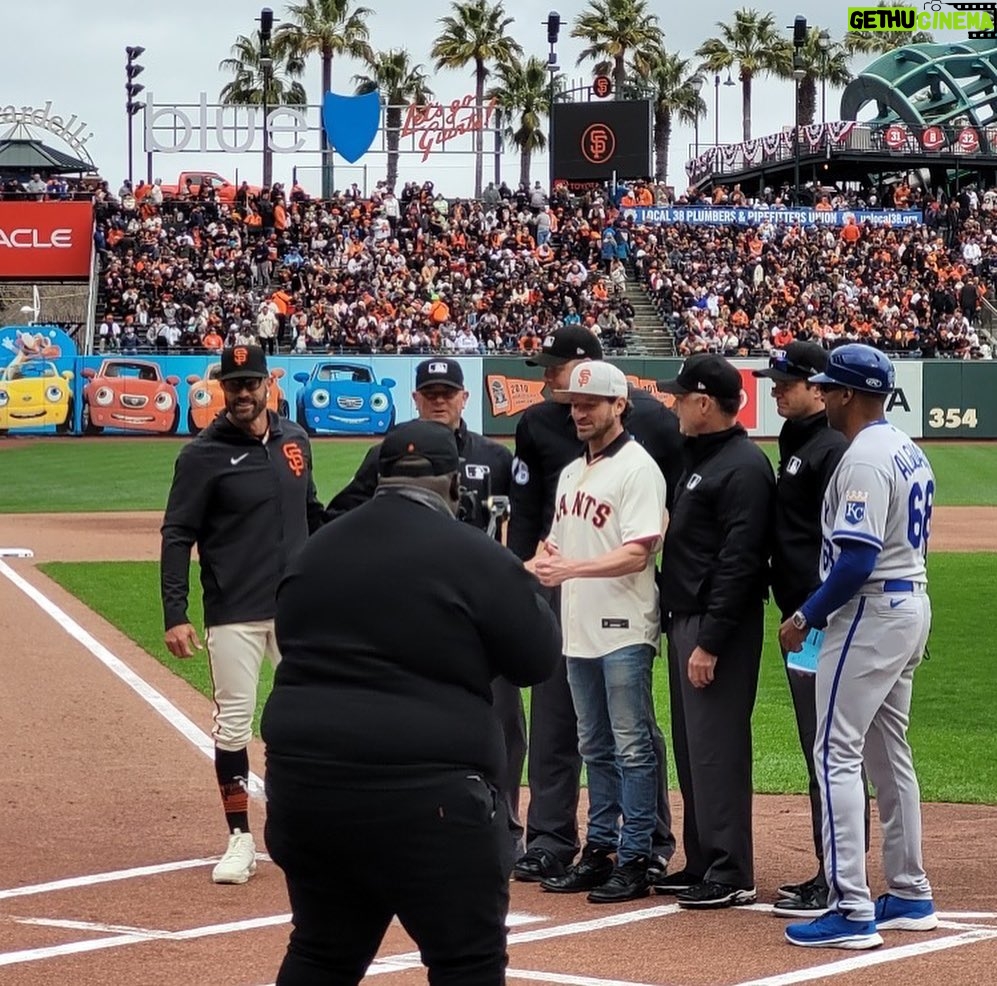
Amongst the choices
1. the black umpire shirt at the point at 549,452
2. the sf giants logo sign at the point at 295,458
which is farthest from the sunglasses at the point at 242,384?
the black umpire shirt at the point at 549,452

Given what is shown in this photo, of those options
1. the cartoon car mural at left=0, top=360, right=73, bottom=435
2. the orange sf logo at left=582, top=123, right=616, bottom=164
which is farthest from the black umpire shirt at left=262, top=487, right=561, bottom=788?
the orange sf logo at left=582, top=123, right=616, bottom=164

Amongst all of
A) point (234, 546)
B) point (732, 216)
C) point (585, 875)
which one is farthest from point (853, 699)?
point (732, 216)

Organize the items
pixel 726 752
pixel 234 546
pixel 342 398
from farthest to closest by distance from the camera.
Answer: pixel 342 398
pixel 234 546
pixel 726 752

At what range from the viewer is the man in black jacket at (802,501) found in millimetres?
6305

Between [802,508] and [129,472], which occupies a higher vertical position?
[802,508]

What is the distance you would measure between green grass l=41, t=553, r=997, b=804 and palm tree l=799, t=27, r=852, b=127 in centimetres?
6367

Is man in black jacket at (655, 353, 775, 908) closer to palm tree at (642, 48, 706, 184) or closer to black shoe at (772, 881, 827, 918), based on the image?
black shoe at (772, 881, 827, 918)

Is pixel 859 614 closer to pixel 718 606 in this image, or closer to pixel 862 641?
pixel 862 641

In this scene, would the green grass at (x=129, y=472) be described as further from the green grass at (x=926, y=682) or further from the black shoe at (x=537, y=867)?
the black shoe at (x=537, y=867)

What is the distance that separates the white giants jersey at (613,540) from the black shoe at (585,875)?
0.83 m

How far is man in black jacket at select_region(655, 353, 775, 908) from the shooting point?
632 cm

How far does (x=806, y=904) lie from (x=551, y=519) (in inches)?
77.3

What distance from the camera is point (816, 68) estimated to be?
80.0 m

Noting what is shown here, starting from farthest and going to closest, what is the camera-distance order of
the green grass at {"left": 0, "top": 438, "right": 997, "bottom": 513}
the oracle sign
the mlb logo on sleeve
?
the oracle sign → the green grass at {"left": 0, "top": 438, "right": 997, "bottom": 513} → the mlb logo on sleeve
